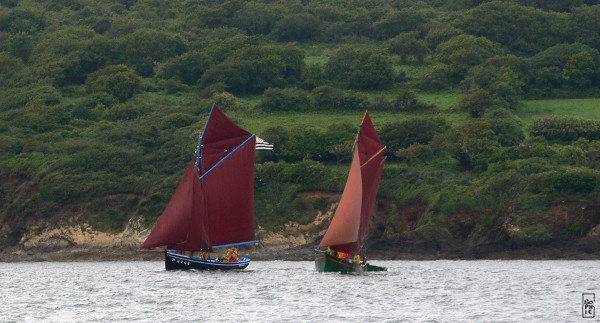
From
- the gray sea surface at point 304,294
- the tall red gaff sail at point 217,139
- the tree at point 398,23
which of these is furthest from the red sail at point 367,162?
the tree at point 398,23

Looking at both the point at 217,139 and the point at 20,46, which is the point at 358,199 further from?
the point at 20,46

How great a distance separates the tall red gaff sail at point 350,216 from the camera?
72.4 metres

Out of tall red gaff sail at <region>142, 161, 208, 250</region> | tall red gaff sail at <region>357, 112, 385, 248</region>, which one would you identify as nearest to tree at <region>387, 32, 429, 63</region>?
tall red gaff sail at <region>357, 112, 385, 248</region>

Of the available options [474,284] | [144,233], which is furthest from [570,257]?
[144,233]

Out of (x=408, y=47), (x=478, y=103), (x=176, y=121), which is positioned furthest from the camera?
(x=408, y=47)

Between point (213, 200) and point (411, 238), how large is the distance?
81.3ft

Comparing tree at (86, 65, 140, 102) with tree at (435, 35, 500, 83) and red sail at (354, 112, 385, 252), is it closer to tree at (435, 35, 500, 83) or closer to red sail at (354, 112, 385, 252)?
tree at (435, 35, 500, 83)

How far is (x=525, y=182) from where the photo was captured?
10106 centimetres

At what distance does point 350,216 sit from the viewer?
72.6 metres

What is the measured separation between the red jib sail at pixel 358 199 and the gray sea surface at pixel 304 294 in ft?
7.61

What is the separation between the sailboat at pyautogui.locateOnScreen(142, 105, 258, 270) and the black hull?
0.22ft

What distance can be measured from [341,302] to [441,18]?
123 metres

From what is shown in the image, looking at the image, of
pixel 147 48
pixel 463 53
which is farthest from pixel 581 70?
pixel 147 48

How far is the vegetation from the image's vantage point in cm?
10425
